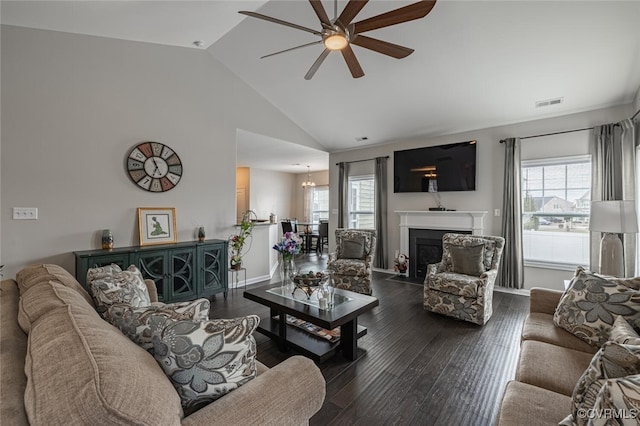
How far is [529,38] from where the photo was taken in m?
2.97

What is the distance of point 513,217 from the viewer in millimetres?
4297

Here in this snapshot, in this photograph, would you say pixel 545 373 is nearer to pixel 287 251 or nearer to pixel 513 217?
pixel 287 251

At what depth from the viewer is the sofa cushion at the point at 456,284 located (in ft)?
10.4

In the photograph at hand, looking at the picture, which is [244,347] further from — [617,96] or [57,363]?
[617,96]

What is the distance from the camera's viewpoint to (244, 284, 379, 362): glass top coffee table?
2318 mm

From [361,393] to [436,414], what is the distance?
495 mm

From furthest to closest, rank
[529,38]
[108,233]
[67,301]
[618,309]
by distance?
1. [108,233]
2. [529,38]
3. [618,309]
4. [67,301]

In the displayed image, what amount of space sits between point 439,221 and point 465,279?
180 centimetres

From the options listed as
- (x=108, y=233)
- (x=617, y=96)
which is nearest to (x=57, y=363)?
(x=108, y=233)

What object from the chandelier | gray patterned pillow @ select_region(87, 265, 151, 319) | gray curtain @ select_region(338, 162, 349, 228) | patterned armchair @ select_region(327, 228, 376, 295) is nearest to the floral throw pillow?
patterned armchair @ select_region(327, 228, 376, 295)

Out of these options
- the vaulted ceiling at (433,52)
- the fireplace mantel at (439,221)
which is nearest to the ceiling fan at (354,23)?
the vaulted ceiling at (433,52)

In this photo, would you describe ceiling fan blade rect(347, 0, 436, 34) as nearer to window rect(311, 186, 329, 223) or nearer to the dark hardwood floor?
the dark hardwood floor

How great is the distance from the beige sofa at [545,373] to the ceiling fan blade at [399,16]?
2256 mm

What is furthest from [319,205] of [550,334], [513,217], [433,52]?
[550,334]
